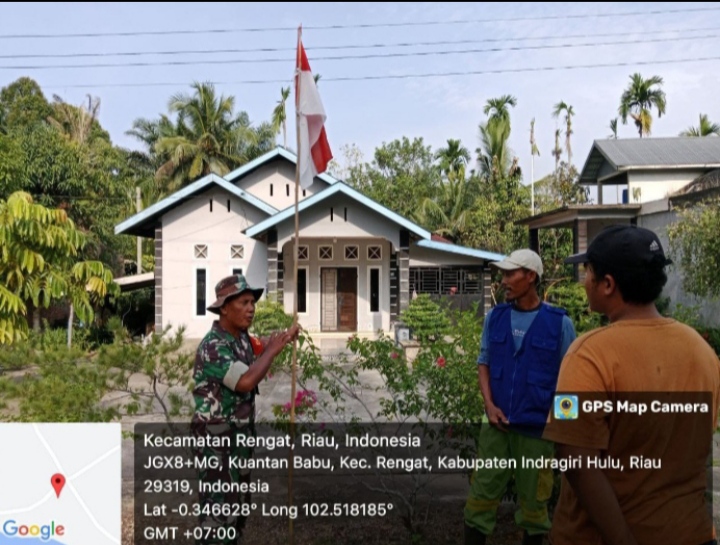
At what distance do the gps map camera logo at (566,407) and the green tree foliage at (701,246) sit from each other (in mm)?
10896

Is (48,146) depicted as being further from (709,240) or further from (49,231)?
(709,240)

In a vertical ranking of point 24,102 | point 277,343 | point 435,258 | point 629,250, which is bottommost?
point 277,343

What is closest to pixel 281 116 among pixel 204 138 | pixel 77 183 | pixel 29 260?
pixel 204 138

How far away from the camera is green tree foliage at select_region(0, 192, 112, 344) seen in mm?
5434

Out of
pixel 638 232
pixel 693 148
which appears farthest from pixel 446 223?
pixel 638 232

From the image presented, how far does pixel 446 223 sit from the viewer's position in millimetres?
30922

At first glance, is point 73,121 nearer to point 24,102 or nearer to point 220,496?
point 24,102

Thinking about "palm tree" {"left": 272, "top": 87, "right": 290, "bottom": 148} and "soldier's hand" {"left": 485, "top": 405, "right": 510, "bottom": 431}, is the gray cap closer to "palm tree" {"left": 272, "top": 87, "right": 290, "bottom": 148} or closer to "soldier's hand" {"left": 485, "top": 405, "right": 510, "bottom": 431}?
"soldier's hand" {"left": 485, "top": 405, "right": 510, "bottom": 431}

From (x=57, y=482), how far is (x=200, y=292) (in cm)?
1494

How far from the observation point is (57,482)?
9.82ft

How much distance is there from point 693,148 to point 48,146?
22719 millimetres

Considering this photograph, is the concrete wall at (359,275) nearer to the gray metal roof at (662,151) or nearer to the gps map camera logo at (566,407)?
the gray metal roof at (662,151)

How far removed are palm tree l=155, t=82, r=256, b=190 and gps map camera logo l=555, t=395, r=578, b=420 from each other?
29.2 meters

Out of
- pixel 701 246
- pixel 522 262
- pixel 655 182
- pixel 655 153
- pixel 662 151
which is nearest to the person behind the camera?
pixel 522 262
